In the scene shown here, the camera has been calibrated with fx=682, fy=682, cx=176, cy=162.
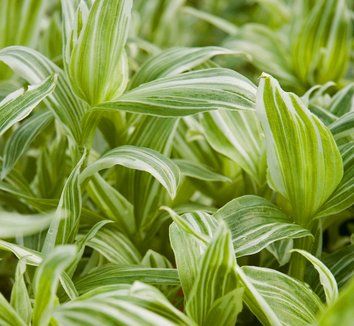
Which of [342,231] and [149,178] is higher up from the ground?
[149,178]

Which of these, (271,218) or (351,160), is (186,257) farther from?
(351,160)

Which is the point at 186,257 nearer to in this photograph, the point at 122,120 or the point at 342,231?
the point at 122,120

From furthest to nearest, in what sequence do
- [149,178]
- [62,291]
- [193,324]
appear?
[149,178] < [62,291] < [193,324]

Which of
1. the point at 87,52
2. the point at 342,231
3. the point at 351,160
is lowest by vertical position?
the point at 342,231

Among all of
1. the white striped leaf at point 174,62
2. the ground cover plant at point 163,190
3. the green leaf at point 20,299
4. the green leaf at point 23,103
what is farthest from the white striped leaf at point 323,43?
the green leaf at point 20,299

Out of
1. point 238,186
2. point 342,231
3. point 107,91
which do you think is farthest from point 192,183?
point 342,231

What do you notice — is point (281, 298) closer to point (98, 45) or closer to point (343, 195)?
point (343, 195)

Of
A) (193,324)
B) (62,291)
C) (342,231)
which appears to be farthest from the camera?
(342,231)

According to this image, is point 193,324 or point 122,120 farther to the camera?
point 122,120
